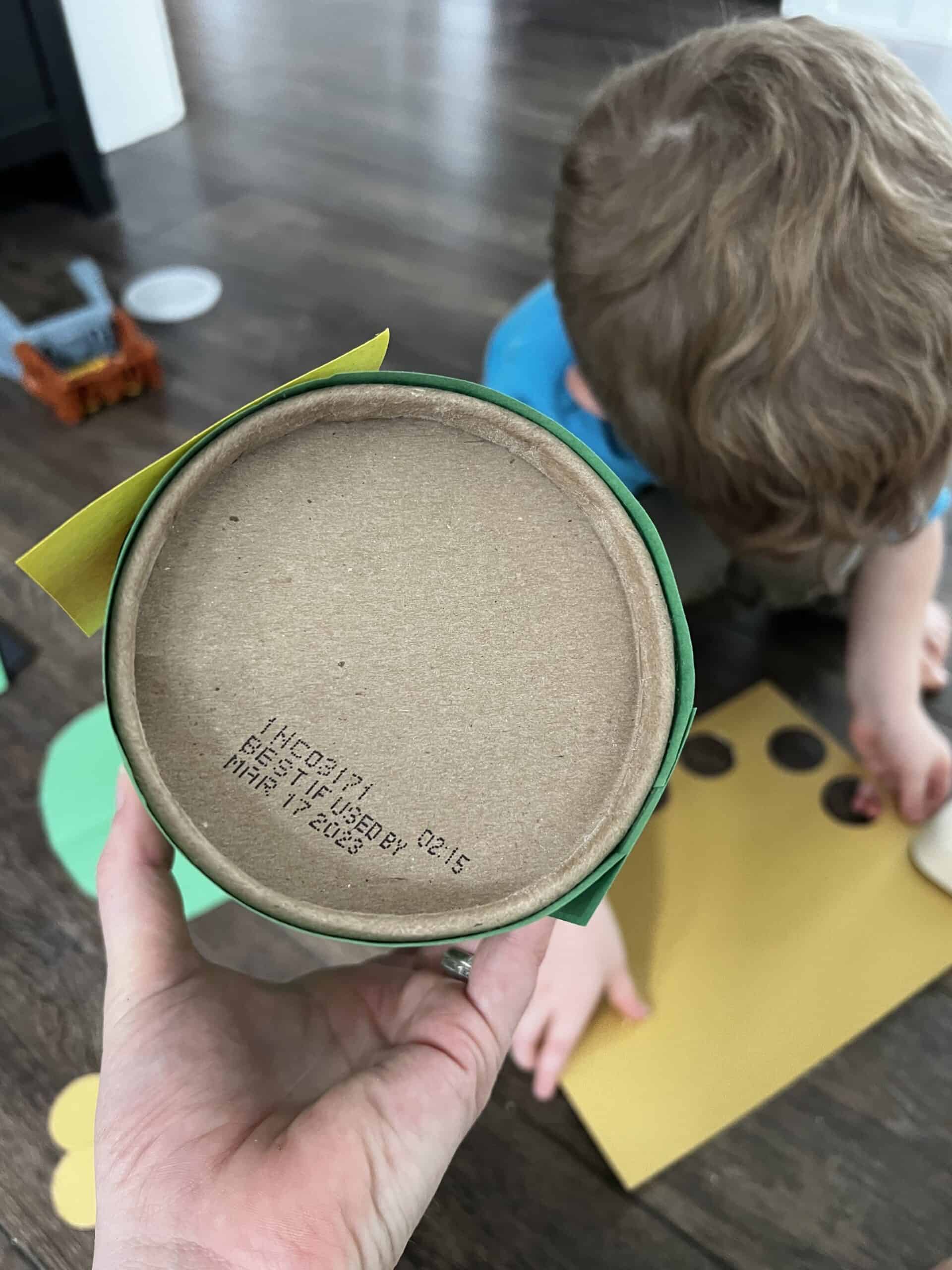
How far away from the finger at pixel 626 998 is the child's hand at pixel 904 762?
0.25m

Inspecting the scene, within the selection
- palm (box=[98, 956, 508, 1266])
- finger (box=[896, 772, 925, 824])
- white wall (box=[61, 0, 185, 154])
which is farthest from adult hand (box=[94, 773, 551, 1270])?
white wall (box=[61, 0, 185, 154])

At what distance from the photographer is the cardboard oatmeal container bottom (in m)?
0.36

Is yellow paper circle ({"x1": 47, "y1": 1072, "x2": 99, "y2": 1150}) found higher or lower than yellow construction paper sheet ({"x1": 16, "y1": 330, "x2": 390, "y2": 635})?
lower

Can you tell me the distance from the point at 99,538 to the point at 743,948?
0.56m

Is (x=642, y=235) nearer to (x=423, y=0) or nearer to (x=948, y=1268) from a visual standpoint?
(x=948, y=1268)

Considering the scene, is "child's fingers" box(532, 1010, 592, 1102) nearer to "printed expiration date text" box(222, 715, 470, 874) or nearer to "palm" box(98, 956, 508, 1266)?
"palm" box(98, 956, 508, 1266)

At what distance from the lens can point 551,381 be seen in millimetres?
856

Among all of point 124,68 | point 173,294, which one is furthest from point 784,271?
point 124,68

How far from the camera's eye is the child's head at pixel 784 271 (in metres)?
0.50

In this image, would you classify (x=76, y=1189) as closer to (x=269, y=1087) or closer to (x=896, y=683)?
(x=269, y=1087)

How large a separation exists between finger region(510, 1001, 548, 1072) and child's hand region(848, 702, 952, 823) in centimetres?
32

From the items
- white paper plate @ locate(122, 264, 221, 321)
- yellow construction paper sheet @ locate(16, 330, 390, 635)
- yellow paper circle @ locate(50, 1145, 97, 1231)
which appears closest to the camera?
yellow construction paper sheet @ locate(16, 330, 390, 635)

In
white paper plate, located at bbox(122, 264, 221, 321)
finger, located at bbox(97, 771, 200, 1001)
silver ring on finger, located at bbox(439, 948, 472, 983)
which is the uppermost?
finger, located at bbox(97, 771, 200, 1001)

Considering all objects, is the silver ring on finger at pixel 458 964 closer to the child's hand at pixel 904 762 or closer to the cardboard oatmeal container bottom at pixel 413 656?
the cardboard oatmeal container bottom at pixel 413 656
